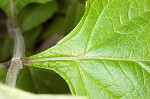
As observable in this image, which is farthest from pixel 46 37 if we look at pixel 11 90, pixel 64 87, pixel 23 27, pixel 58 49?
pixel 11 90

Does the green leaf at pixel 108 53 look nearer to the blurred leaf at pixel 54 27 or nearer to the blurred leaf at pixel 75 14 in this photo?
the blurred leaf at pixel 75 14

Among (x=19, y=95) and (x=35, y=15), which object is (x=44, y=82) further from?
(x=19, y=95)

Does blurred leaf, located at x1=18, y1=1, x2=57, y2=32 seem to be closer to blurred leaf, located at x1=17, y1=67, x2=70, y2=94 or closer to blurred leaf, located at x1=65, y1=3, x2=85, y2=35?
blurred leaf, located at x1=65, y1=3, x2=85, y2=35

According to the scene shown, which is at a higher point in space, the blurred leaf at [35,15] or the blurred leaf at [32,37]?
the blurred leaf at [35,15]

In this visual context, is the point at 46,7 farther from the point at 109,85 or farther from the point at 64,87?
the point at 109,85

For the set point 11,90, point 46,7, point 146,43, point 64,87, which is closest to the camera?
point 11,90

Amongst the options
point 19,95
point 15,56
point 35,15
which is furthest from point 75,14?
point 19,95

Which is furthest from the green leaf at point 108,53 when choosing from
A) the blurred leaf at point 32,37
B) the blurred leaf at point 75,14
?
the blurred leaf at point 32,37
